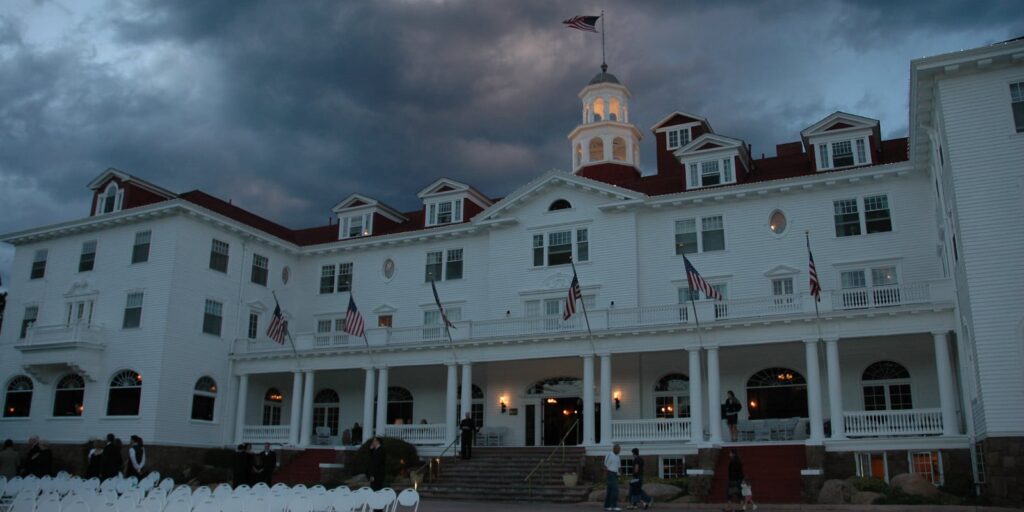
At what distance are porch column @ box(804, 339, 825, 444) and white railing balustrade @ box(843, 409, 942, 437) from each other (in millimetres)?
841

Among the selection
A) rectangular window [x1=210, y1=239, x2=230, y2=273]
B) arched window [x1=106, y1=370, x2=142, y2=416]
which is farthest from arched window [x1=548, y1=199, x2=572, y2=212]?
arched window [x1=106, y1=370, x2=142, y2=416]

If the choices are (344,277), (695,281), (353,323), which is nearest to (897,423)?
(695,281)

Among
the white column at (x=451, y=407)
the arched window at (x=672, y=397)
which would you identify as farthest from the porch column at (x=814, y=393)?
the white column at (x=451, y=407)

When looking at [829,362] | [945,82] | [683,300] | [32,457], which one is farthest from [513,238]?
[32,457]

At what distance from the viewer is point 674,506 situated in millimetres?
24031

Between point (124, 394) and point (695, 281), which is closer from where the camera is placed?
point (695, 281)

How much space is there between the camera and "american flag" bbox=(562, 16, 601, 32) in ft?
137

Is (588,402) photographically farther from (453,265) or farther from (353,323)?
(453,265)

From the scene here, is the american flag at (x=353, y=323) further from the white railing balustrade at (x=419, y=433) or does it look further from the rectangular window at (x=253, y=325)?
the rectangular window at (x=253, y=325)

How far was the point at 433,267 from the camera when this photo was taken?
3975 cm

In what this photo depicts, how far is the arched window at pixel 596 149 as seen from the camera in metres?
43.7

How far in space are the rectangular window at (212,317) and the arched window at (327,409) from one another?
5.86m

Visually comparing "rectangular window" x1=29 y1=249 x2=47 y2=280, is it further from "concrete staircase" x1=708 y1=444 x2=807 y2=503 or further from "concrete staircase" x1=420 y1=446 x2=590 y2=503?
"concrete staircase" x1=708 y1=444 x2=807 y2=503

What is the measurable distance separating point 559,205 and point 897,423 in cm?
1598
